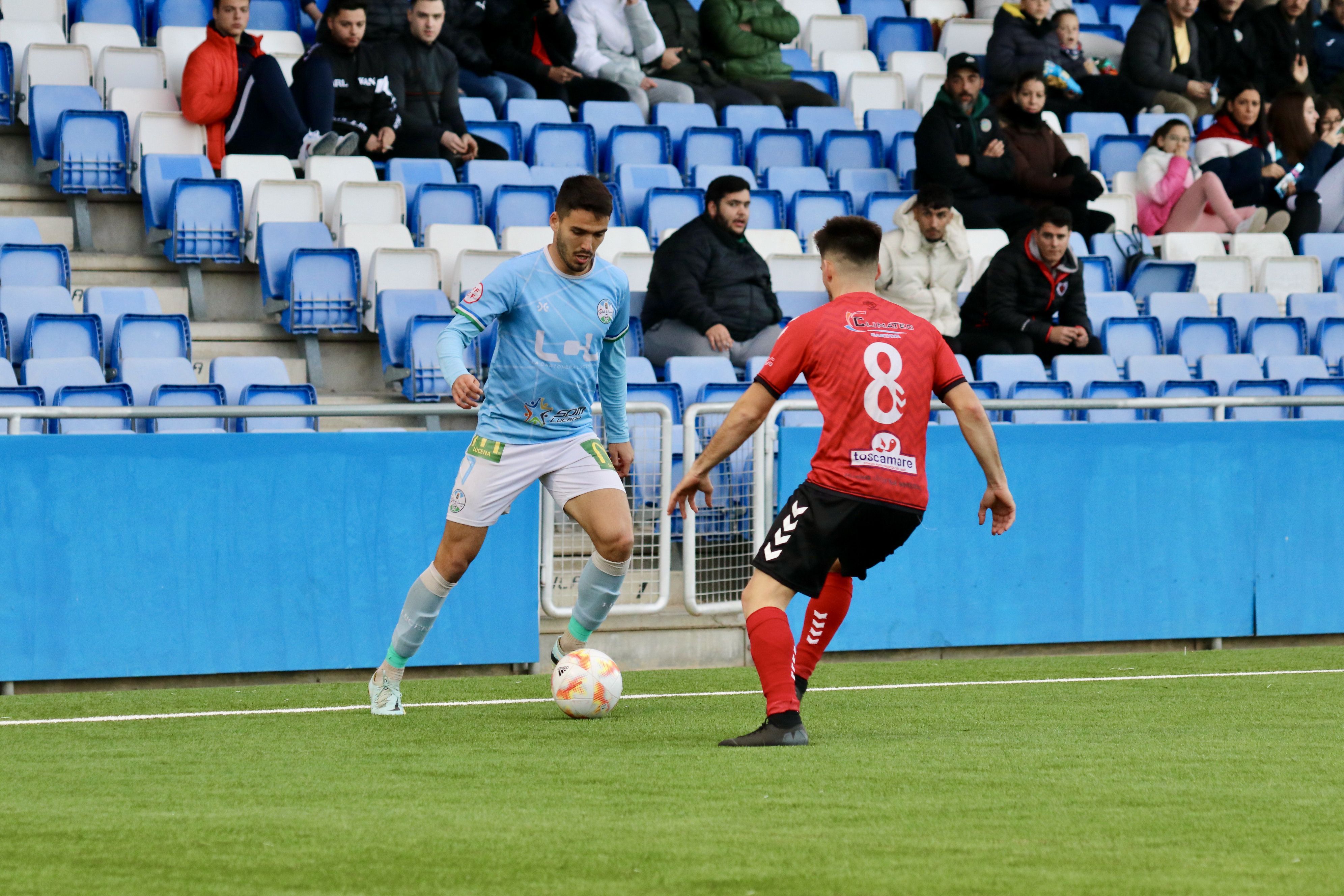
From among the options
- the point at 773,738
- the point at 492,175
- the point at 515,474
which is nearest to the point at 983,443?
the point at 773,738

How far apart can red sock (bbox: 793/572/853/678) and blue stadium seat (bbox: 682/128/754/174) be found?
26.0 ft

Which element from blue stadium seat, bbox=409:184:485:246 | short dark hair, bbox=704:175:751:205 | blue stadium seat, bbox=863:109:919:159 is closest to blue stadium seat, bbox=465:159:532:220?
blue stadium seat, bbox=409:184:485:246

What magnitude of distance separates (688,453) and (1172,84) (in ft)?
31.1

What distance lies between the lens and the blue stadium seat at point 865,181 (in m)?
A: 14.9

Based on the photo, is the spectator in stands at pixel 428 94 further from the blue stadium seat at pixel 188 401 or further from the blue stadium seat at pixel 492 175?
the blue stadium seat at pixel 188 401

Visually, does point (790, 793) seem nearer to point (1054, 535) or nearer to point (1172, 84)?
point (1054, 535)

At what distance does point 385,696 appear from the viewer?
744cm

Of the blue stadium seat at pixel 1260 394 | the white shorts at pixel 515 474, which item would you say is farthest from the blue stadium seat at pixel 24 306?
the blue stadium seat at pixel 1260 394

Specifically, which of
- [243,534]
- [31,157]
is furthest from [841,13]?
[243,534]

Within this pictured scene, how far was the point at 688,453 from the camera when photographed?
9648 millimetres

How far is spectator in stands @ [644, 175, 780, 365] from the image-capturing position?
38.4ft

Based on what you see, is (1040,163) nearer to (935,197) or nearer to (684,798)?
(935,197)

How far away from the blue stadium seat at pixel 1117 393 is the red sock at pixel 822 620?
4.98 meters

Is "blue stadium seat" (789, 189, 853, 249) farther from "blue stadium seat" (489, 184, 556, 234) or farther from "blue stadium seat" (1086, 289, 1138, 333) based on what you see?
"blue stadium seat" (489, 184, 556, 234)
